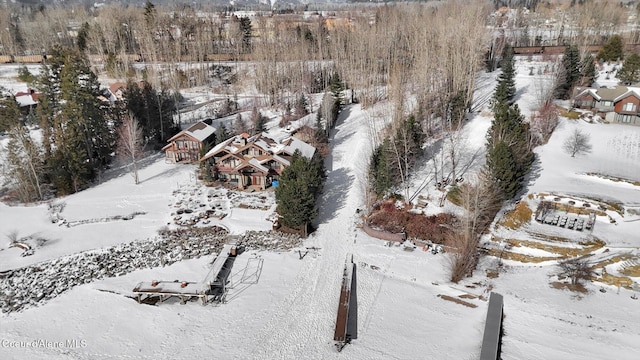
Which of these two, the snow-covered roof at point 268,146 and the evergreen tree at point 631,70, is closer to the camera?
the snow-covered roof at point 268,146

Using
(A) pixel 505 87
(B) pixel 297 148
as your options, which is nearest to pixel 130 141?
(B) pixel 297 148

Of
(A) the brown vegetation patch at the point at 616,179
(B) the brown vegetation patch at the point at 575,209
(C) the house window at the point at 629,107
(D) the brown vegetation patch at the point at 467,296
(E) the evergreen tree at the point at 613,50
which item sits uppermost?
(E) the evergreen tree at the point at 613,50

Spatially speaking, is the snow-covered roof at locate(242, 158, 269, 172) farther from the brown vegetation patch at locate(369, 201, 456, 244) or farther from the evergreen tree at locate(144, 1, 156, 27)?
the evergreen tree at locate(144, 1, 156, 27)

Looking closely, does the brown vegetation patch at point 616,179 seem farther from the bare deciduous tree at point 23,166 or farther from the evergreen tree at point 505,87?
the bare deciduous tree at point 23,166

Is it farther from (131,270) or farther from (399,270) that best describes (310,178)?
(131,270)

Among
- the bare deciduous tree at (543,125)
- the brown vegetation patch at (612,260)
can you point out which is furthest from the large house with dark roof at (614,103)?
the brown vegetation patch at (612,260)

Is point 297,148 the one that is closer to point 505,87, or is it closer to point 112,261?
point 112,261

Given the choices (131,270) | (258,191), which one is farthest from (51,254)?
(258,191)
